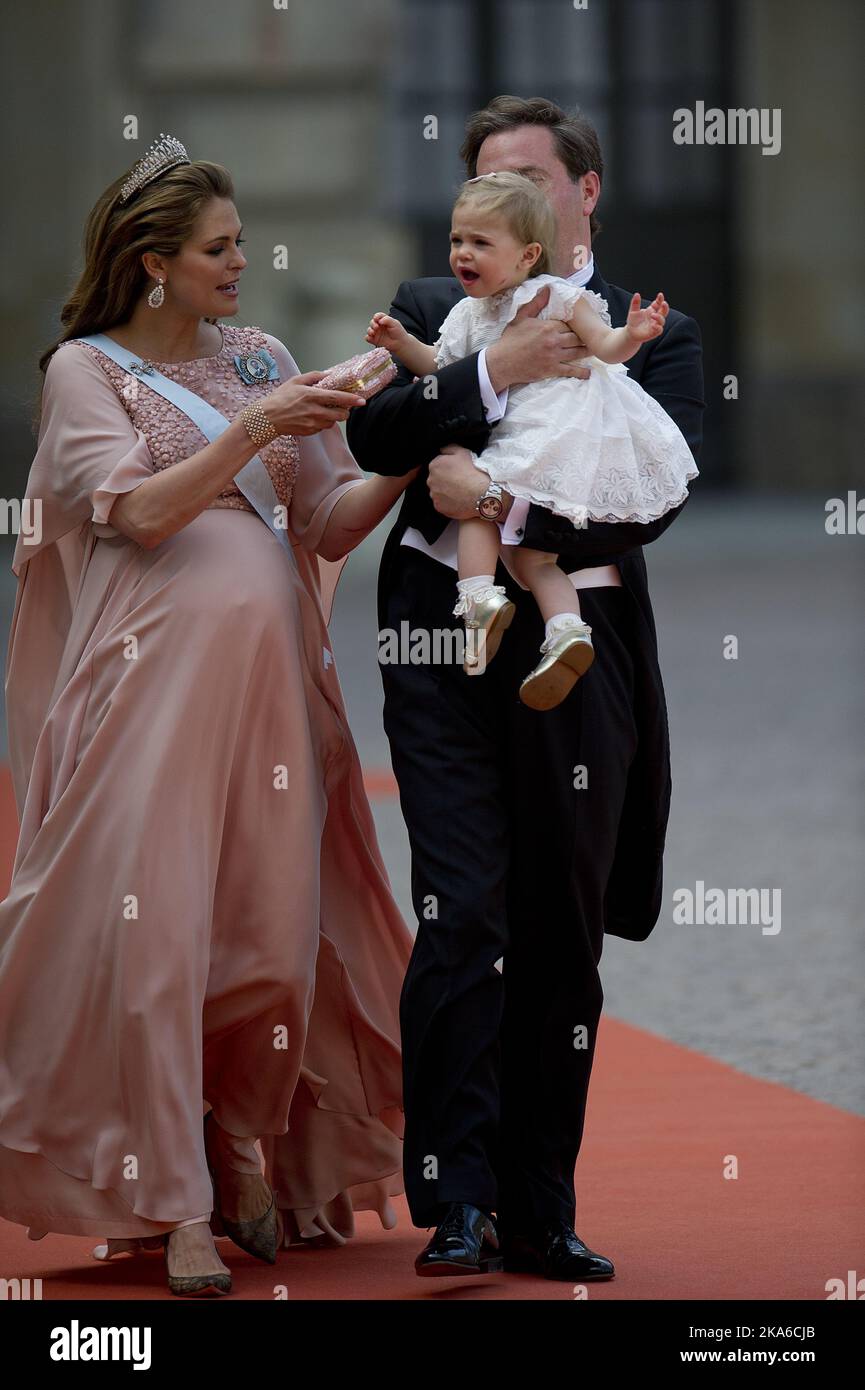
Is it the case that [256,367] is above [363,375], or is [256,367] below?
above

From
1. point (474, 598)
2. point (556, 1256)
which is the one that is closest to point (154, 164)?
point (474, 598)

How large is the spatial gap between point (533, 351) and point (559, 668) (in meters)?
0.57

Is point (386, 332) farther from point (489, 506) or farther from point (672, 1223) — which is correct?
point (672, 1223)

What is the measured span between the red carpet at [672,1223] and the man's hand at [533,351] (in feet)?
5.27

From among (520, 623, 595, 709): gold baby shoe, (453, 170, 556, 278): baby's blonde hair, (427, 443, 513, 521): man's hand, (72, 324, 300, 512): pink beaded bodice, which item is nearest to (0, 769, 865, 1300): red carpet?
(520, 623, 595, 709): gold baby shoe

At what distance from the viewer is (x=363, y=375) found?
3.83 meters

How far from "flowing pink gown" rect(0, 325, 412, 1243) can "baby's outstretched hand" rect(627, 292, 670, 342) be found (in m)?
0.81

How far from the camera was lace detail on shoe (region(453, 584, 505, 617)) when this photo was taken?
371cm

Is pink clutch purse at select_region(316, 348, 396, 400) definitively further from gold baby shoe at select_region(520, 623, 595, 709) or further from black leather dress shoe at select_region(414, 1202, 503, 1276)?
black leather dress shoe at select_region(414, 1202, 503, 1276)

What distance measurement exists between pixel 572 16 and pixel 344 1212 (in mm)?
23220

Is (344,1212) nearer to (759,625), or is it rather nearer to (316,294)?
(759,625)

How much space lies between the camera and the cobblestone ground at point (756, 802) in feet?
21.1

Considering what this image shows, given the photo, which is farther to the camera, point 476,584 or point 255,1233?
point 255,1233

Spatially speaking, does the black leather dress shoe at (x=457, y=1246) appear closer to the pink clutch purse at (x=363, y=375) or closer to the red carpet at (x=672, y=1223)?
the red carpet at (x=672, y=1223)
